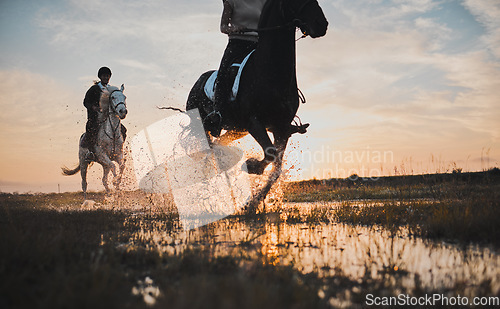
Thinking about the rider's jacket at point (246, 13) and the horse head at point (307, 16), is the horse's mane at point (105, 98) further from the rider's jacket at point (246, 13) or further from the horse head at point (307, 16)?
the horse head at point (307, 16)

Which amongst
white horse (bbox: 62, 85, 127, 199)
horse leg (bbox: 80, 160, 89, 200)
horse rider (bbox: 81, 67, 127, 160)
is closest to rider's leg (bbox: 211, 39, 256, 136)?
white horse (bbox: 62, 85, 127, 199)

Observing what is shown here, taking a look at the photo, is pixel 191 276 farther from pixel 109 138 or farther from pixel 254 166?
pixel 109 138

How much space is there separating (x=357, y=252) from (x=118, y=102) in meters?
9.57

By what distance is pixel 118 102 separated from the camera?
1146cm

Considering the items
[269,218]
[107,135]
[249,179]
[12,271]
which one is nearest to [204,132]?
[249,179]

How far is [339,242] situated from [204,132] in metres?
5.29

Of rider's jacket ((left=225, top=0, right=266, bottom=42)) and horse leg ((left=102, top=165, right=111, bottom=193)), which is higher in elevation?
rider's jacket ((left=225, top=0, right=266, bottom=42))

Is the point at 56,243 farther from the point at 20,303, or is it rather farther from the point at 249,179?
the point at 249,179

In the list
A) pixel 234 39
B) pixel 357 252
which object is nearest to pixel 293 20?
pixel 234 39

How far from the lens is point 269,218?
6574 mm

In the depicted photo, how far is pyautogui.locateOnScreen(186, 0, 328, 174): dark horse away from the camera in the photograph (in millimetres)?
6016

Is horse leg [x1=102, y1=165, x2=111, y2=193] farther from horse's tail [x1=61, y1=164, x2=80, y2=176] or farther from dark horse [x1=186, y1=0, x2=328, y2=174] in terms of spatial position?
dark horse [x1=186, y1=0, x2=328, y2=174]

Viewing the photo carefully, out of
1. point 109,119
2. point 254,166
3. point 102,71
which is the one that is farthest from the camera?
point 102,71

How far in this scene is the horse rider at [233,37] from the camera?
736 centimetres
